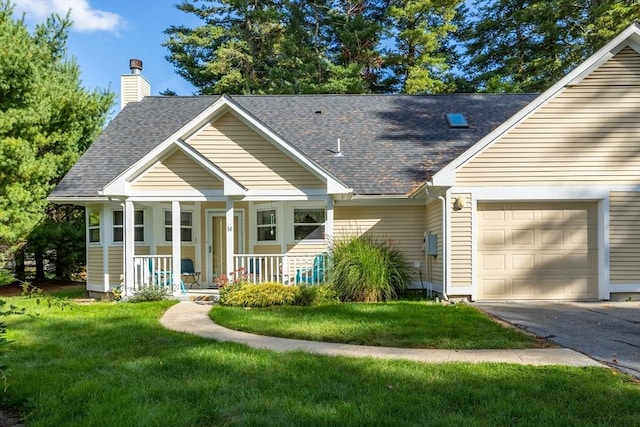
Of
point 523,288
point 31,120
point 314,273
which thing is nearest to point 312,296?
point 314,273

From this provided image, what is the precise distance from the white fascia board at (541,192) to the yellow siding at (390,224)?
241cm

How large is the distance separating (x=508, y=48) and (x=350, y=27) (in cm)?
883

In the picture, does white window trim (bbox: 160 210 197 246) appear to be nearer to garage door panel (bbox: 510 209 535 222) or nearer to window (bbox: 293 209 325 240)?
window (bbox: 293 209 325 240)

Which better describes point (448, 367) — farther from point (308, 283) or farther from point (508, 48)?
point (508, 48)

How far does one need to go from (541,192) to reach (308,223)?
6.00 metres

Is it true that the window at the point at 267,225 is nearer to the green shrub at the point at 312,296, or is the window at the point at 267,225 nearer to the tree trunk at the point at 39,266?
the green shrub at the point at 312,296

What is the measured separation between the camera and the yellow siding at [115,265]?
A: 44.7 feet

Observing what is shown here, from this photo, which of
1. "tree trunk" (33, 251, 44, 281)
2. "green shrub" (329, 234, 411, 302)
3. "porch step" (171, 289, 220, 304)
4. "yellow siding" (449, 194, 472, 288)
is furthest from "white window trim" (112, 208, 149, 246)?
"yellow siding" (449, 194, 472, 288)

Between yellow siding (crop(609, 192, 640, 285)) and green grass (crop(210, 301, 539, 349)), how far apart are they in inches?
144

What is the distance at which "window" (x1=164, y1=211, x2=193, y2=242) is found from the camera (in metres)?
14.3

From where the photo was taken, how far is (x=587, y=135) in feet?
35.8

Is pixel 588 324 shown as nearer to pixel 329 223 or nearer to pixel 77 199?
pixel 329 223

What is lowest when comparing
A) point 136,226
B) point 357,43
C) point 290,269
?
point 290,269

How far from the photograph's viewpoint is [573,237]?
11016mm
